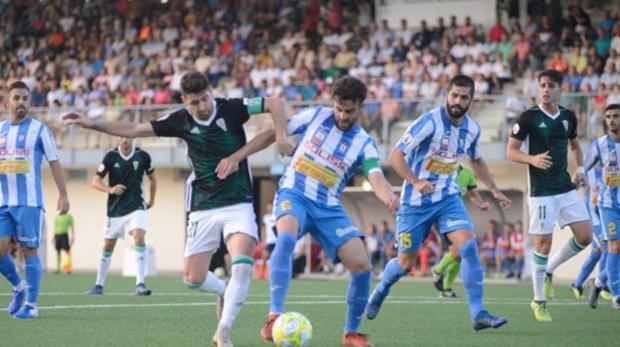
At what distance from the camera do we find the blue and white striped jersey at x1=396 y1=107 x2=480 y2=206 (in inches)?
461

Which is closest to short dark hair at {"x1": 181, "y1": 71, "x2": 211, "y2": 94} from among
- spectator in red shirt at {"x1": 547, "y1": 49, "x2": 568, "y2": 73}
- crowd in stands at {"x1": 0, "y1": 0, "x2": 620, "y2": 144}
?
crowd in stands at {"x1": 0, "y1": 0, "x2": 620, "y2": 144}

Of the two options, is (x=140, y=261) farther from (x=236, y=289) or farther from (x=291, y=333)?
(x=291, y=333)

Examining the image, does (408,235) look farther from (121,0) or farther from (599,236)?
(121,0)

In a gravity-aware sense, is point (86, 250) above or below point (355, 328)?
below

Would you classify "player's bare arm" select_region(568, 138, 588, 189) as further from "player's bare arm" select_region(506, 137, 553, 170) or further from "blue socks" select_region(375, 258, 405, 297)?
"blue socks" select_region(375, 258, 405, 297)

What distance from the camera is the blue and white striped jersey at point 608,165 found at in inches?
572

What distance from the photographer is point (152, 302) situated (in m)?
15.6

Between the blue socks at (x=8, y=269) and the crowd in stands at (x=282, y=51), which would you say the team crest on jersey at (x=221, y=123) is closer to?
the blue socks at (x=8, y=269)

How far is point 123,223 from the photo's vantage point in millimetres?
18312

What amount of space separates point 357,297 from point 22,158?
4.47 m

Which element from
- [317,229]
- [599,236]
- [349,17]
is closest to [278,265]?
[317,229]

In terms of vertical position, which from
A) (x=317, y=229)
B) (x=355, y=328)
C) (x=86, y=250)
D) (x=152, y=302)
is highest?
(x=317, y=229)

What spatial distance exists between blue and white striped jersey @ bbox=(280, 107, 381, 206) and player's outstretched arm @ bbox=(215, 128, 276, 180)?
54cm

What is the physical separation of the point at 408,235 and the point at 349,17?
22.2 meters
